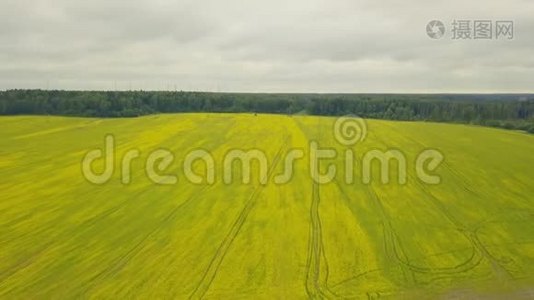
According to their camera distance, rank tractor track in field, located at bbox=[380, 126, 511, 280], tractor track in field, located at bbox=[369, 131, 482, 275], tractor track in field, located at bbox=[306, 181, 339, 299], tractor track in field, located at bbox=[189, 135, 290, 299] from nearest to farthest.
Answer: tractor track in field, located at bbox=[306, 181, 339, 299] < tractor track in field, located at bbox=[189, 135, 290, 299] < tractor track in field, located at bbox=[369, 131, 482, 275] < tractor track in field, located at bbox=[380, 126, 511, 280]

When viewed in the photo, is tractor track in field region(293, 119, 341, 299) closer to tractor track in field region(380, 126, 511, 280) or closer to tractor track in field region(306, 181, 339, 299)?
tractor track in field region(306, 181, 339, 299)

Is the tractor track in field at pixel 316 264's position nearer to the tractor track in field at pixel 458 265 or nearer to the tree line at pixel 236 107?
the tractor track in field at pixel 458 265

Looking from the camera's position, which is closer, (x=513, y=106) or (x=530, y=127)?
(x=530, y=127)

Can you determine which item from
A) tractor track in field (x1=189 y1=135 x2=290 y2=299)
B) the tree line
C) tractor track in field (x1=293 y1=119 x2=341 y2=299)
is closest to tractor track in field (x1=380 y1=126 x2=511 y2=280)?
tractor track in field (x1=293 y1=119 x2=341 y2=299)

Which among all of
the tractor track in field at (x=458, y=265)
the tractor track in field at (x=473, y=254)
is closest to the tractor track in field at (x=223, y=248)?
the tractor track in field at (x=458, y=265)

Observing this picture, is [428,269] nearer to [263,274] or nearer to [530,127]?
[263,274]

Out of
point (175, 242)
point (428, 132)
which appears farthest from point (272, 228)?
point (428, 132)

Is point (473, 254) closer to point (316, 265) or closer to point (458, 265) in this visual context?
point (458, 265)

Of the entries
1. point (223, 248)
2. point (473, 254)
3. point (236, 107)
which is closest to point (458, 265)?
point (473, 254)

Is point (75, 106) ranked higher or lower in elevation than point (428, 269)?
higher
